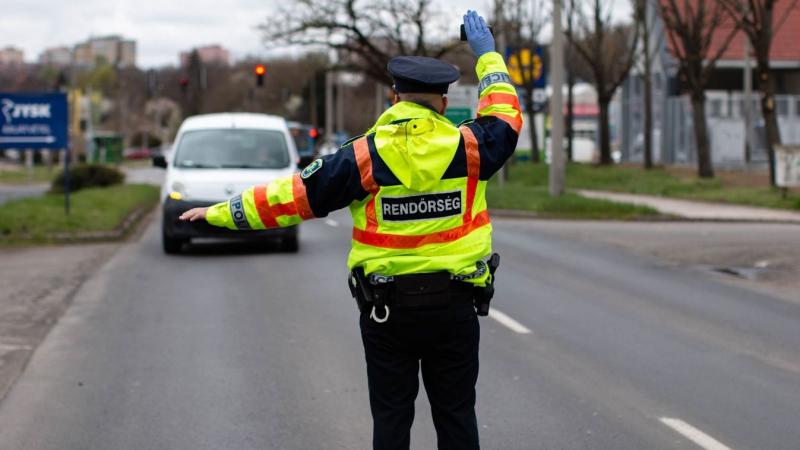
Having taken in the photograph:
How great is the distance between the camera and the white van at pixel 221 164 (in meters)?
16.7

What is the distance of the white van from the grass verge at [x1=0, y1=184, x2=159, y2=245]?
276 centimetres

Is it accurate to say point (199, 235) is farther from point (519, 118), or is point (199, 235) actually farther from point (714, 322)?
point (519, 118)

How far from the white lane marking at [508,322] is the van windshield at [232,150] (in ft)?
22.4

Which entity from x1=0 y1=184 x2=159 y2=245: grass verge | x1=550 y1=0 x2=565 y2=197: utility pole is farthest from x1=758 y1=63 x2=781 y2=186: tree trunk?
x1=0 y1=184 x2=159 y2=245: grass verge

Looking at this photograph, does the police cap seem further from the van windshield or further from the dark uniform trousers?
the van windshield

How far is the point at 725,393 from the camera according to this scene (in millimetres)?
7824

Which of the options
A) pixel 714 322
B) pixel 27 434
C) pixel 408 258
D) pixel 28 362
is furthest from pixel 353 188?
pixel 714 322

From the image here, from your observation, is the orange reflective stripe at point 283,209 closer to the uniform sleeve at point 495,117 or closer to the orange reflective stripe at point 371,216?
the orange reflective stripe at point 371,216

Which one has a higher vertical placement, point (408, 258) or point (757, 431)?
point (408, 258)

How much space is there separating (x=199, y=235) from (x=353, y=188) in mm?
12375

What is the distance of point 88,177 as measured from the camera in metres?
35.5

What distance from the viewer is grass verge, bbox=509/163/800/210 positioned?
86.6 feet

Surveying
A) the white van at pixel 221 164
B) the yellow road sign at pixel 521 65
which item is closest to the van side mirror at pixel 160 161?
the white van at pixel 221 164

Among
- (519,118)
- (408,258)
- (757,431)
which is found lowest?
(757,431)
